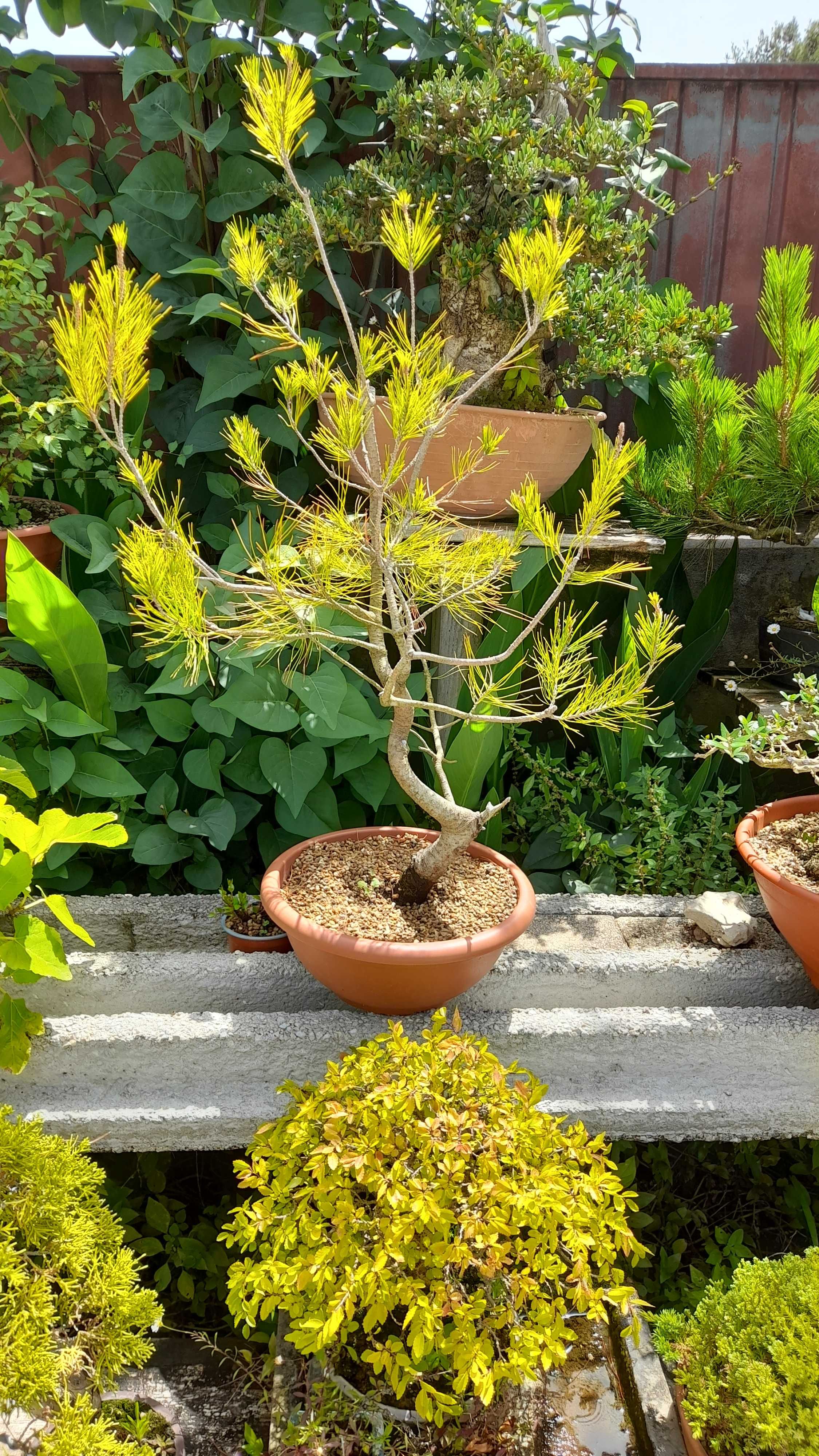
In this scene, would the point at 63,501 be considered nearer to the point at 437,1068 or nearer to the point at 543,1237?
the point at 437,1068

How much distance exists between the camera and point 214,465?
234 centimetres

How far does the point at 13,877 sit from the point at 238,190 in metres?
1.63

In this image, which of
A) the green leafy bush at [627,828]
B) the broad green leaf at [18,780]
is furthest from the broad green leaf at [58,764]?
the green leafy bush at [627,828]

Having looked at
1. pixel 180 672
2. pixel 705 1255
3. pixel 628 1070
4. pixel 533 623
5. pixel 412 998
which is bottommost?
pixel 705 1255

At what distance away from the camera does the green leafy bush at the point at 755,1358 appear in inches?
43.1

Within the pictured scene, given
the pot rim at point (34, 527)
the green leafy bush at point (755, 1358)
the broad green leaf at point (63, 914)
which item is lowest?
the green leafy bush at point (755, 1358)

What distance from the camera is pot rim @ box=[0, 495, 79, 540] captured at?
6.48 ft

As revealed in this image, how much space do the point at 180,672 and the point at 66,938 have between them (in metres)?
0.55

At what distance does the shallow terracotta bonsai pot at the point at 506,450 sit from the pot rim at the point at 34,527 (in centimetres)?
77

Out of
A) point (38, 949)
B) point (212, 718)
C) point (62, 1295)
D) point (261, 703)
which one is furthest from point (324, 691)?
point (62, 1295)

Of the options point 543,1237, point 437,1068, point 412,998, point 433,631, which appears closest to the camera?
point 543,1237

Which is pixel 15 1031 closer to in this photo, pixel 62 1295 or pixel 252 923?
pixel 62 1295

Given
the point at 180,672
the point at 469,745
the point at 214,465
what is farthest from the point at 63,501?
the point at 469,745

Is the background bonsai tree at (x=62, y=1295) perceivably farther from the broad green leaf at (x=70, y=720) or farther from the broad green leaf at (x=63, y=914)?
the broad green leaf at (x=70, y=720)
